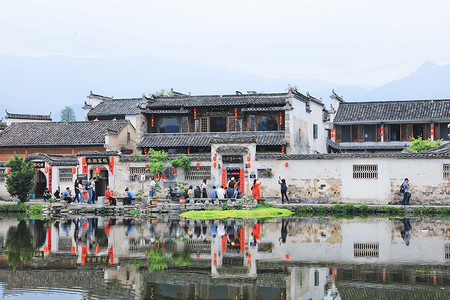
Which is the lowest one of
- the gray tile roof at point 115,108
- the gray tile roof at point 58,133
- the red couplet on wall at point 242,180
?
the red couplet on wall at point 242,180

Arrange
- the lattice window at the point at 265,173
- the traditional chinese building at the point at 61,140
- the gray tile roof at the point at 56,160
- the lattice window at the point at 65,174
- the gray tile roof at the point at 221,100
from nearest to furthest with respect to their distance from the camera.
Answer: the lattice window at the point at 265,173, the gray tile roof at the point at 56,160, the lattice window at the point at 65,174, the gray tile roof at the point at 221,100, the traditional chinese building at the point at 61,140

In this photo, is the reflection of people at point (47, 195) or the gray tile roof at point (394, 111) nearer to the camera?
the reflection of people at point (47, 195)

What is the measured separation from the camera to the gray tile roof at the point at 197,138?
135ft

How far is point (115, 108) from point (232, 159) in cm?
2431

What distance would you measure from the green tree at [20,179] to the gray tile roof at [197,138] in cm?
933

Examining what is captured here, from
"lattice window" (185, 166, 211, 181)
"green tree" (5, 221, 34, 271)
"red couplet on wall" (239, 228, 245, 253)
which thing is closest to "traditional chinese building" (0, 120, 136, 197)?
"lattice window" (185, 166, 211, 181)

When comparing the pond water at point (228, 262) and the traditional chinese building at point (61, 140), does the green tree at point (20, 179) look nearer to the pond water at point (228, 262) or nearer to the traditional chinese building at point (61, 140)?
the traditional chinese building at point (61, 140)

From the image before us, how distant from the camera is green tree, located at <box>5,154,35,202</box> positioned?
115 ft

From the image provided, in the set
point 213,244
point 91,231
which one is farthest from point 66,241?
point 213,244

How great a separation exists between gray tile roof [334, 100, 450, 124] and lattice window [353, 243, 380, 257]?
29.8 m

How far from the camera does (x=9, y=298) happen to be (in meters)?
11.9

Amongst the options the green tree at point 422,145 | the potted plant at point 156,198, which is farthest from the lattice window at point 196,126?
the green tree at point 422,145

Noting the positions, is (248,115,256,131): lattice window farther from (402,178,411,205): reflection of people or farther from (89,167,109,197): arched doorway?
(402,178,411,205): reflection of people

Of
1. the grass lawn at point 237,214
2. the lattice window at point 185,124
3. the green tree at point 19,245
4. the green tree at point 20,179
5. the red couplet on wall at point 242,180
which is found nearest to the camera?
the green tree at point 19,245
